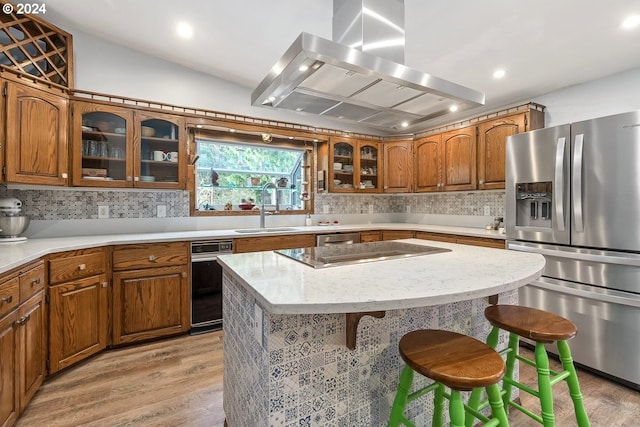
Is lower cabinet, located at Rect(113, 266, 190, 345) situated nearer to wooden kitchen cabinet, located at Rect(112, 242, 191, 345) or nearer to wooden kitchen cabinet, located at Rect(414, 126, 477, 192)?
wooden kitchen cabinet, located at Rect(112, 242, 191, 345)

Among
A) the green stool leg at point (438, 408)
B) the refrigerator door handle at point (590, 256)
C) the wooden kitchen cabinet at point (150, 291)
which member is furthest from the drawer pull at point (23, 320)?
the refrigerator door handle at point (590, 256)

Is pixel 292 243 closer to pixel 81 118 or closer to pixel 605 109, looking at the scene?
pixel 81 118

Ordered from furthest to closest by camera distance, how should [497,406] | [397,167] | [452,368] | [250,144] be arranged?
1. [397,167]
2. [250,144]
3. [497,406]
4. [452,368]

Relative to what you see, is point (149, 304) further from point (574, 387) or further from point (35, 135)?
point (574, 387)

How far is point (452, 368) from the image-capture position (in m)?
0.96

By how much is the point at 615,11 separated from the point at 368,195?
10.4 feet

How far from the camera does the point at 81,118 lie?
256 centimetres

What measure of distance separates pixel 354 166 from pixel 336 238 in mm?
1184

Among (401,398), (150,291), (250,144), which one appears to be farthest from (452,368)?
(250,144)

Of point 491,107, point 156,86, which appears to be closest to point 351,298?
point 156,86

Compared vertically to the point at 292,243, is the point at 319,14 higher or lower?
higher

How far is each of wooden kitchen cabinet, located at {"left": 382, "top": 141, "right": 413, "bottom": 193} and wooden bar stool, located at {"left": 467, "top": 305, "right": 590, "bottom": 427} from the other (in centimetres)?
291

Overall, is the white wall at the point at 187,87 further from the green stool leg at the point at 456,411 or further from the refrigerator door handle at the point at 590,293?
the green stool leg at the point at 456,411

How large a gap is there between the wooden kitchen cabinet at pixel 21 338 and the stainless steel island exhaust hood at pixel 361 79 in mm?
1668
